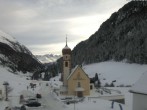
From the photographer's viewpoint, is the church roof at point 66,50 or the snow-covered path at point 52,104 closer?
the snow-covered path at point 52,104

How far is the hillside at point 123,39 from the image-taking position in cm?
15044

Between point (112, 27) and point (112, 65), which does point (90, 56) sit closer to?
point (112, 27)

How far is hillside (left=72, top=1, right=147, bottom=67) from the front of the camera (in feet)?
494

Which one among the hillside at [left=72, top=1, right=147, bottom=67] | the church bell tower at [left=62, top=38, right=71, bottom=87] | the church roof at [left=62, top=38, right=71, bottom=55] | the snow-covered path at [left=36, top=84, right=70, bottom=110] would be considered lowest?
the snow-covered path at [left=36, top=84, right=70, bottom=110]

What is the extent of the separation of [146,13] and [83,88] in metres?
110

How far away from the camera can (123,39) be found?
16575cm

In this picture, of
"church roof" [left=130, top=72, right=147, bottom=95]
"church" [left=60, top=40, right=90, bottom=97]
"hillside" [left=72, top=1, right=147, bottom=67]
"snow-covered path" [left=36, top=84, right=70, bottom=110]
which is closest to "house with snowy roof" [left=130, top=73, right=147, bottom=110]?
"church roof" [left=130, top=72, right=147, bottom=95]

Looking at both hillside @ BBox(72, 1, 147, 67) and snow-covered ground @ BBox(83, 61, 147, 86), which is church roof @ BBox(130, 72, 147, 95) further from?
hillside @ BBox(72, 1, 147, 67)

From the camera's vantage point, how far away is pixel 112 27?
18838 centimetres

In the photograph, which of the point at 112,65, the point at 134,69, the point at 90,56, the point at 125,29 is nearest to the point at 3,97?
the point at 134,69

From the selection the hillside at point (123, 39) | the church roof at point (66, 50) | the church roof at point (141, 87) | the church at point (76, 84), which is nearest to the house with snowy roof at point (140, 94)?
the church roof at point (141, 87)

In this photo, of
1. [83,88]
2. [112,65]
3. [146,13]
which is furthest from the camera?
[146,13]

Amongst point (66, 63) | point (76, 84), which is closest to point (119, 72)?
point (66, 63)

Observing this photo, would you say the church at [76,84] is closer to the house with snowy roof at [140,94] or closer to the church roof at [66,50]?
the church roof at [66,50]
